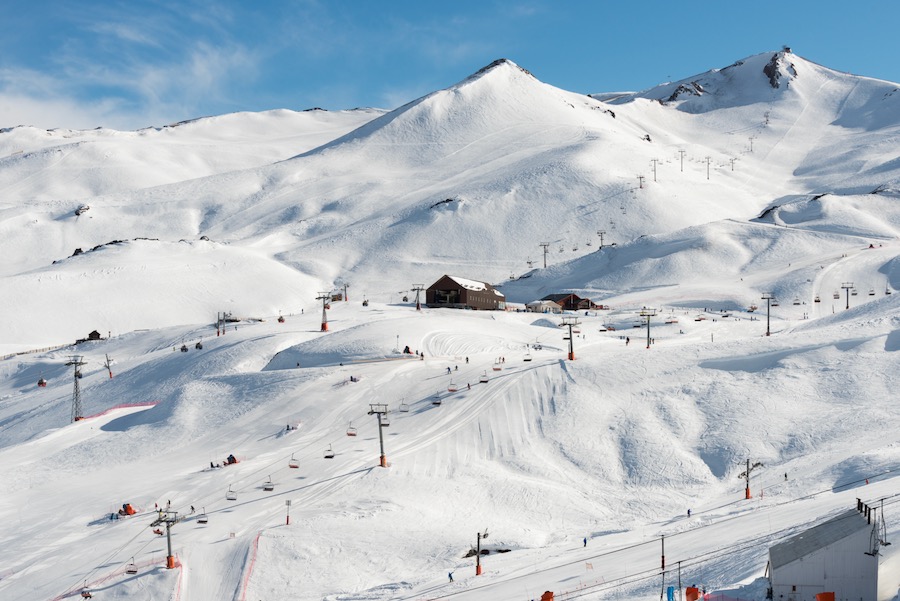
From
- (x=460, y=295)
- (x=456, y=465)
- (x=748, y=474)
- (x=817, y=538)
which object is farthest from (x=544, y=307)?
(x=817, y=538)

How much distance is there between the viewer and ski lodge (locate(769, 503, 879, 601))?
23.6 meters

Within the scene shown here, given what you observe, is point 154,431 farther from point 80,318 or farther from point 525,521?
point 80,318

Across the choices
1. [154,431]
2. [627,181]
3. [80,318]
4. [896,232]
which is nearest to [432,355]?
[154,431]

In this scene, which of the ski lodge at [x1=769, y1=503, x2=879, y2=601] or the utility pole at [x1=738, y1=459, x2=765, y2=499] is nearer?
the ski lodge at [x1=769, y1=503, x2=879, y2=601]

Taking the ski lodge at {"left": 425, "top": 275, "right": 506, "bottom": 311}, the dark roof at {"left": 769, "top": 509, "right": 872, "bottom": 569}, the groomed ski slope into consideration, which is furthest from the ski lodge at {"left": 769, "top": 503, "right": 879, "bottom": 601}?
the ski lodge at {"left": 425, "top": 275, "right": 506, "bottom": 311}

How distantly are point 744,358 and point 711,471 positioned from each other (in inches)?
494

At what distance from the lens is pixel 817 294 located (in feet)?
322

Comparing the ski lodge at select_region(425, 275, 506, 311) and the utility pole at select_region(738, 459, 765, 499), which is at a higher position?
the ski lodge at select_region(425, 275, 506, 311)

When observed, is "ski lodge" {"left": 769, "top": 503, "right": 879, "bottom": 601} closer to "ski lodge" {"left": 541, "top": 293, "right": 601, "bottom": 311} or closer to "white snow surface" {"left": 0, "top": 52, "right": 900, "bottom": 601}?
"white snow surface" {"left": 0, "top": 52, "right": 900, "bottom": 601}

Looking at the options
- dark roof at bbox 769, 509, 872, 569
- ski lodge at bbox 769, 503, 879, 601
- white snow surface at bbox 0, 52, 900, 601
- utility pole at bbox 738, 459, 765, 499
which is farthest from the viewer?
utility pole at bbox 738, 459, 765, 499

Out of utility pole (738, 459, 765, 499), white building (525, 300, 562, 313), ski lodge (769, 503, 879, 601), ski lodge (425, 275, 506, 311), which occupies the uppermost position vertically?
ski lodge (425, 275, 506, 311)

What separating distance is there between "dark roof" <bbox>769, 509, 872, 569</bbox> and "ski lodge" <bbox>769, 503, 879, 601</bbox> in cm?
3

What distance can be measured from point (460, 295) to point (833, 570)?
76.3m

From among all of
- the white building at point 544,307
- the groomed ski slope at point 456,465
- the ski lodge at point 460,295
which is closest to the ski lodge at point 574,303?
the white building at point 544,307
